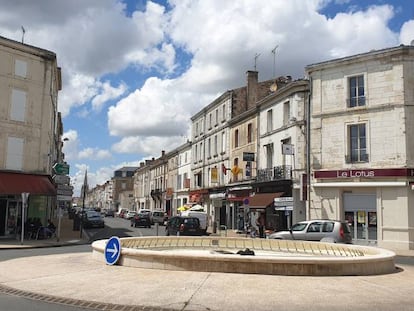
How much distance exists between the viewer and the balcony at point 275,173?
30.2 m


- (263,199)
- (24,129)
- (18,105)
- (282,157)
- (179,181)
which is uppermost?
(18,105)

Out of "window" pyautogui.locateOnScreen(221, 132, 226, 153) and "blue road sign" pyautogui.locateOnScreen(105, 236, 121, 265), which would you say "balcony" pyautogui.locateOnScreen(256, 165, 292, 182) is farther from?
"blue road sign" pyautogui.locateOnScreen(105, 236, 121, 265)

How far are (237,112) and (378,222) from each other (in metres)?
19.2

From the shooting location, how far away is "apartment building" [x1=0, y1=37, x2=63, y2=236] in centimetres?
2667

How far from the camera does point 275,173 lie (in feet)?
103

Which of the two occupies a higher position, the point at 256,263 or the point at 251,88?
the point at 251,88

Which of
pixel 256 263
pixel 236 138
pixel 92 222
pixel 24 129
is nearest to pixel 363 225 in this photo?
pixel 236 138

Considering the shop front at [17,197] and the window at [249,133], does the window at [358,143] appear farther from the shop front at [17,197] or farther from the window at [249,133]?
the shop front at [17,197]

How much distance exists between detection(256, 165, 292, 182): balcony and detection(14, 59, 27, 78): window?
56.5ft

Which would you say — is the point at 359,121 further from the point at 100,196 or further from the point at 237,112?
the point at 100,196

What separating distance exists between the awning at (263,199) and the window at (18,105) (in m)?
16.1

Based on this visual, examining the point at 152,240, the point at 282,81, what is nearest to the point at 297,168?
the point at 282,81

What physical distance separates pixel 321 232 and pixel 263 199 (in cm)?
1191

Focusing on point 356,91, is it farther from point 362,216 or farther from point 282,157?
point 362,216
